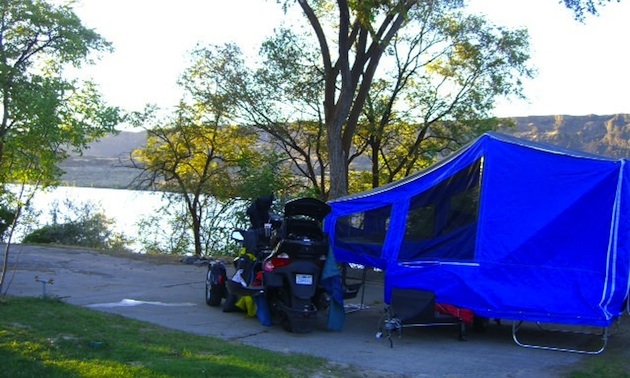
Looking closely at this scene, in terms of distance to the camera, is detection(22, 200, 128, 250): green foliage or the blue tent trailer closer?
the blue tent trailer

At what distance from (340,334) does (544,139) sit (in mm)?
19306

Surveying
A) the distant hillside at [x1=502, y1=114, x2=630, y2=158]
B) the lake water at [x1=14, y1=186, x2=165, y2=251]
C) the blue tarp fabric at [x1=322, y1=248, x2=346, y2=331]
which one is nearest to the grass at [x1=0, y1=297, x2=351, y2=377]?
the blue tarp fabric at [x1=322, y1=248, x2=346, y2=331]

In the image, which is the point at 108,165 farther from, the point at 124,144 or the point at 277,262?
the point at 277,262

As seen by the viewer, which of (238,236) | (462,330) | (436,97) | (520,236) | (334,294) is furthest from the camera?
(436,97)

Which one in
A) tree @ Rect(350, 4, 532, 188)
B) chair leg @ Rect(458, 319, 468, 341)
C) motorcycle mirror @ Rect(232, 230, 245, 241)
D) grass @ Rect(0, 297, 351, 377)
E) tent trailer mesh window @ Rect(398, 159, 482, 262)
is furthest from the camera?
tree @ Rect(350, 4, 532, 188)

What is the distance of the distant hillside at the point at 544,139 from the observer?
26.8m

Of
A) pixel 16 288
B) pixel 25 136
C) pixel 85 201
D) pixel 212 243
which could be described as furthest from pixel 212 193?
pixel 25 136

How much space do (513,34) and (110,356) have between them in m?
20.4

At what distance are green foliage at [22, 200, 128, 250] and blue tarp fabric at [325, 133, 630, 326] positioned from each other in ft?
67.8

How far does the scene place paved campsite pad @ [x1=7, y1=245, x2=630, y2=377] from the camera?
26.8ft

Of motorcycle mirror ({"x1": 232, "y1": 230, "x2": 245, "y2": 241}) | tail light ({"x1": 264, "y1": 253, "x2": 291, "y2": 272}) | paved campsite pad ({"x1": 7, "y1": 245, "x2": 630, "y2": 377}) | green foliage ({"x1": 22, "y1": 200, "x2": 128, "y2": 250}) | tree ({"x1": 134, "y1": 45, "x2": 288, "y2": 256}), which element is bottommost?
paved campsite pad ({"x1": 7, "y1": 245, "x2": 630, "y2": 377})

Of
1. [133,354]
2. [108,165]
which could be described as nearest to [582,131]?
[108,165]

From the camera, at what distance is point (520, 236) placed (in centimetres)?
970

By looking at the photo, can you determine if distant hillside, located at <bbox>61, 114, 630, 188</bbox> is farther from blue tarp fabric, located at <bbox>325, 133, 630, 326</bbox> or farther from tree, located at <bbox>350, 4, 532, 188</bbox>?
blue tarp fabric, located at <bbox>325, 133, 630, 326</bbox>
